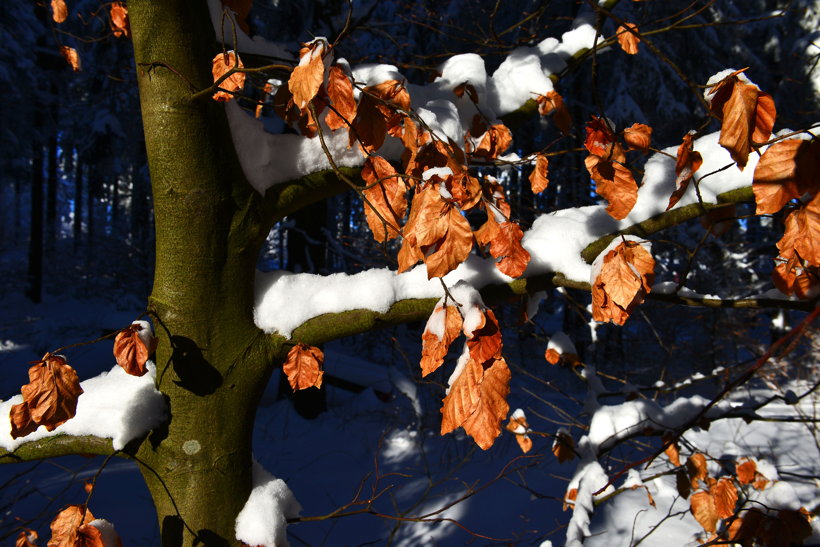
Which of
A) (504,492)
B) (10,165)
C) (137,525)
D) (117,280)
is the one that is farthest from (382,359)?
(10,165)

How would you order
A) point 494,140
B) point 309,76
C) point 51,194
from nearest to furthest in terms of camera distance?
point 309,76, point 494,140, point 51,194

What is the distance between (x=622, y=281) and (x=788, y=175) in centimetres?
38

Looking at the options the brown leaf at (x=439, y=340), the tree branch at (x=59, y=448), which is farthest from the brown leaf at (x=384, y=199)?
the tree branch at (x=59, y=448)

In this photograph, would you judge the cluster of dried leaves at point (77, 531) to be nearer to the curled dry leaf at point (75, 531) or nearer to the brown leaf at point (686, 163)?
the curled dry leaf at point (75, 531)

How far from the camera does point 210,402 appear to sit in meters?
1.43

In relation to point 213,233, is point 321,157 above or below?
above

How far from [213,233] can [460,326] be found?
2.71ft

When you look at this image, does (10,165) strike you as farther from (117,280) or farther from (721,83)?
(721,83)

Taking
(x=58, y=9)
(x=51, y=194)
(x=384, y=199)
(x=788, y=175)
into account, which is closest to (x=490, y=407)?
(x=384, y=199)

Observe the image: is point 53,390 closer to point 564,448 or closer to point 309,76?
point 309,76

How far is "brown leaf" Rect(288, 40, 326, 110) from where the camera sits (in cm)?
98

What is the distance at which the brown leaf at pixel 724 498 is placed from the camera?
2.27m

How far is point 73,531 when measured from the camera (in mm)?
1285

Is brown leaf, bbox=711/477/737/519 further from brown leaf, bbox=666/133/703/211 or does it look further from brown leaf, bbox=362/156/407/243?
brown leaf, bbox=362/156/407/243
